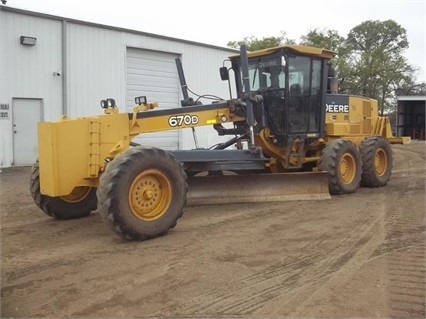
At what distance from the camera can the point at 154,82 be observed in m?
18.6

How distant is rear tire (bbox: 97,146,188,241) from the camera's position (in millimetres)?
5688

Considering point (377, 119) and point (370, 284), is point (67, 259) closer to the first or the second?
point (370, 284)

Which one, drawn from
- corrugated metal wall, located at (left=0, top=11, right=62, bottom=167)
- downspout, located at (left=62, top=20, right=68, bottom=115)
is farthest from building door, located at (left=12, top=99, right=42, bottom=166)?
downspout, located at (left=62, top=20, right=68, bottom=115)

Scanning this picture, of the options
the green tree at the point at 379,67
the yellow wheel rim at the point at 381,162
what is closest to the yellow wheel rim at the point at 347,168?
the yellow wheel rim at the point at 381,162

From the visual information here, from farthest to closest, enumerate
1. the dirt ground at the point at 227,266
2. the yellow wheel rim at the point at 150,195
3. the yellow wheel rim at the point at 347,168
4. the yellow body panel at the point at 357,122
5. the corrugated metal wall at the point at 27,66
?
1. the corrugated metal wall at the point at 27,66
2. the yellow body panel at the point at 357,122
3. the yellow wheel rim at the point at 347,168
4. the yellow wheel rim at the point at 150,195
5. the dirt ground at the point at 227,266

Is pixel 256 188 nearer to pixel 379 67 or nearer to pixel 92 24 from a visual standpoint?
pixel 92 24

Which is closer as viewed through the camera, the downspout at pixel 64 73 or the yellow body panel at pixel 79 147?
the yellow body panel at pixel 79 147

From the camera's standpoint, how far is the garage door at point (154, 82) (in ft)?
58.3

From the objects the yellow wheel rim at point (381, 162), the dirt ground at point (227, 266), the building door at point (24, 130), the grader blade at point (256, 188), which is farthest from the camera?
the building door at point (24, 130)

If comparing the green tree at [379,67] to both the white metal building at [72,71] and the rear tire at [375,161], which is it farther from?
the rear tire at [375,161]

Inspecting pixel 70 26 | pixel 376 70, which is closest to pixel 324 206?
pixel 70 26

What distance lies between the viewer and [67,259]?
5.25 meters

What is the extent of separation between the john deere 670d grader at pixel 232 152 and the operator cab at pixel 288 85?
0.06 ft

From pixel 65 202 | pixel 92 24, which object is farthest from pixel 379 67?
pixel 65 202
